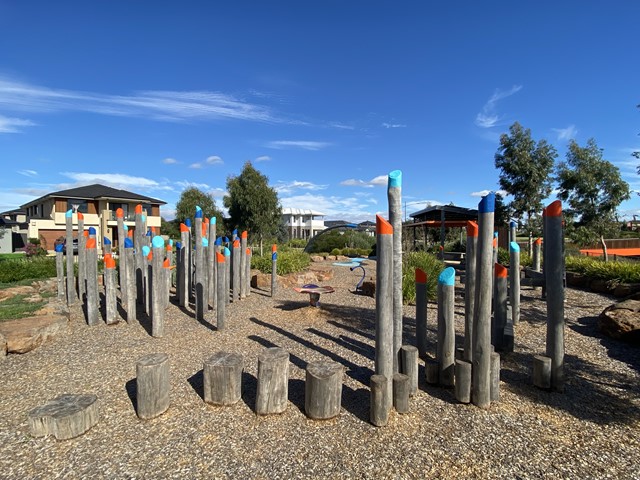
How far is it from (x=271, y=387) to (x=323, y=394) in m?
0.50

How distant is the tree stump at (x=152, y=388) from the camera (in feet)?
11.1

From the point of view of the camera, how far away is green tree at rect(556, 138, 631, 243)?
41.5ft

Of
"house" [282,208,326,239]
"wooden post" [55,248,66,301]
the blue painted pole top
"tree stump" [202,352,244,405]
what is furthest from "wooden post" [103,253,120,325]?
"house" [282,208,326,239]

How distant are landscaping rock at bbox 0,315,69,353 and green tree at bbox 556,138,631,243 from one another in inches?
605

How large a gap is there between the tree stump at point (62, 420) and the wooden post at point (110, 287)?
10.1 ft

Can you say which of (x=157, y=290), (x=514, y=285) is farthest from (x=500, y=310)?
(x=157, y=290)

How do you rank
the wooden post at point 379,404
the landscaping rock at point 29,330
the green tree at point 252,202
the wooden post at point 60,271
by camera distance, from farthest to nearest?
1. the green tree at point 252,202
2. the wooden post at point 60,271
3. the landscaping rock at point 29,330
4. the wooden post at point 379,404

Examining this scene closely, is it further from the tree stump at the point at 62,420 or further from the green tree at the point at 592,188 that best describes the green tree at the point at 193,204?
the tree stump at the point at 62,420

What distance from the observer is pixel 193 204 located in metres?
33.0

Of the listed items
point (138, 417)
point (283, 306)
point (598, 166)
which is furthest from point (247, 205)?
point (138, 417)

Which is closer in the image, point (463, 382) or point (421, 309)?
point (463, 382)

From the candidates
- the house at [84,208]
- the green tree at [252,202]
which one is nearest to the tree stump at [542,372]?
the green tree at [252,202]

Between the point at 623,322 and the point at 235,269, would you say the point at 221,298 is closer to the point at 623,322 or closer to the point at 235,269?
the point at 235,269

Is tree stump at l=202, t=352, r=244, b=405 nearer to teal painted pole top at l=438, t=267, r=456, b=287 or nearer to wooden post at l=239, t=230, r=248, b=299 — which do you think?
teal painted pole top at l=438, t=267, r=456, b=287
